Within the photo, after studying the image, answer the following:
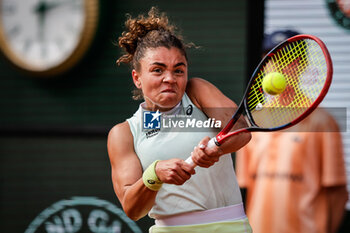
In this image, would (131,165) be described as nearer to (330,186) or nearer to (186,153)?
(186,153)

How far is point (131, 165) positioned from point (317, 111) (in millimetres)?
1866

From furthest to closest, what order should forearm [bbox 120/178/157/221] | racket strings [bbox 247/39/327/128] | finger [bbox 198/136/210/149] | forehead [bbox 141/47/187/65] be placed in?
racket strings [bbox 247/39/327/128] → forehead [bbox 141/47/187/65] → forearm [bbox 120/178/157/221] → finger [bbox 198/136/210/149]

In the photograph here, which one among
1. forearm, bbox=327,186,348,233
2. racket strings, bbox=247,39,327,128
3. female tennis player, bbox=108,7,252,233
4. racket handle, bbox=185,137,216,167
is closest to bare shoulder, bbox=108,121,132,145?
female tennis player, bbox=108,7,252,233

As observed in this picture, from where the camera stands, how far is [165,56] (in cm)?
265

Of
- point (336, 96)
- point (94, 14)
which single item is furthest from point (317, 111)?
point (94, 14)

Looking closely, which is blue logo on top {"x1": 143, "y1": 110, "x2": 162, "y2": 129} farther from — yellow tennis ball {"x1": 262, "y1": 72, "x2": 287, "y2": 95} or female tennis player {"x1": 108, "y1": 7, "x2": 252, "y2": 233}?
yellow tennis ball {"x1": 262, "y1": 72, "x2": 287, "y2": 95}

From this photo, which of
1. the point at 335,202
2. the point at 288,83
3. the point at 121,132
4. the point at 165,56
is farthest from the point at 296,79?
the point at 335,202

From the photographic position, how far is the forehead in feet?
8.70

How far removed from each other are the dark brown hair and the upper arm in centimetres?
31

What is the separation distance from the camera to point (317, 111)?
13.6 feet

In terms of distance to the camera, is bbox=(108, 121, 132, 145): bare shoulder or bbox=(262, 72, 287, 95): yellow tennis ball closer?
bbox=(262, 72, 287, 95): yellow tennis ball

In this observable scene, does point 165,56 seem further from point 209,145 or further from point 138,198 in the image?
point 138,198

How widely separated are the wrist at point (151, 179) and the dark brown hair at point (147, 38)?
0.52m

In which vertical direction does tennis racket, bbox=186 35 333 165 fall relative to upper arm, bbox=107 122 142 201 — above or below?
above
